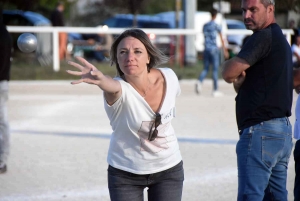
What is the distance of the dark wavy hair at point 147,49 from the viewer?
4367 mm

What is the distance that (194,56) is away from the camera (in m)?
23.6

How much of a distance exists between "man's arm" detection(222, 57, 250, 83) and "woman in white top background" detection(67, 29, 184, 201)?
0.45 m

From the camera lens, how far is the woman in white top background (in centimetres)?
428

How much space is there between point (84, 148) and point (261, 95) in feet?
16.4

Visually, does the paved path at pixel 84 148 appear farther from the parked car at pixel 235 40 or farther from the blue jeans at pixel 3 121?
the parked car at pixel 235 40

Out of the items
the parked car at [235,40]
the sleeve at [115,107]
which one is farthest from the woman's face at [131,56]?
the parked car at [235,40]

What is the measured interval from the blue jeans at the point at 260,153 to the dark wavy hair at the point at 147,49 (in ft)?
2.54

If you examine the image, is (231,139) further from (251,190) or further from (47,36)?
(47,36)

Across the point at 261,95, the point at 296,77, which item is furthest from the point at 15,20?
the point at 261,95

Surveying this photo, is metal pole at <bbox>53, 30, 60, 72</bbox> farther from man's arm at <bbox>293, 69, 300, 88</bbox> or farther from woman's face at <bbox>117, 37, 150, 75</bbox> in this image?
woman's face at <bbox>117, 37, 150, 75</bbox>

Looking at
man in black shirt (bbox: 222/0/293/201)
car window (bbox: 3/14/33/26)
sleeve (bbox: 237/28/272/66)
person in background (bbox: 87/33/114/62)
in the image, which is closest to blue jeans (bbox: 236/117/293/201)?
man in black shirt (bbox: 222/0/293/201)

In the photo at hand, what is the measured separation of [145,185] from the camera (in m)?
4.37

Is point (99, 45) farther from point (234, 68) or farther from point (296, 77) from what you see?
point (234, 68)

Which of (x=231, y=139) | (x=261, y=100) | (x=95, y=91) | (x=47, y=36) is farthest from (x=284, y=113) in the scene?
(x=47, y=36)
